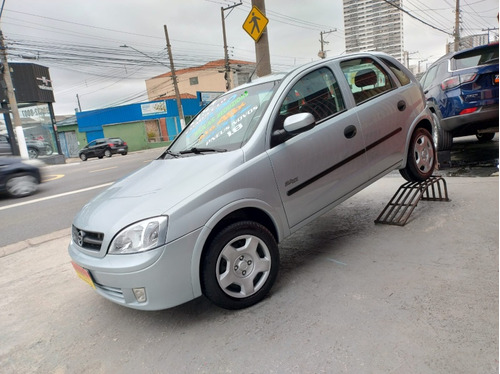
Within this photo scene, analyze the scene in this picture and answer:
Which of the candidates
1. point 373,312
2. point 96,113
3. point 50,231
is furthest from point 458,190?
point 96,113

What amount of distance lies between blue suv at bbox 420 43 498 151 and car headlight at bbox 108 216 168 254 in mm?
5105

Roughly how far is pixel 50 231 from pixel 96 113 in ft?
110

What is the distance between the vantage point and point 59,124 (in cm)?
3900

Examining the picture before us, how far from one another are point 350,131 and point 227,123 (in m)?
1.18

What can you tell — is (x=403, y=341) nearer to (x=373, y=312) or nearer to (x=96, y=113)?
(x=373, y=312)

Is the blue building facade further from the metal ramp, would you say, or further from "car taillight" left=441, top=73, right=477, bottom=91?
the metal ramp

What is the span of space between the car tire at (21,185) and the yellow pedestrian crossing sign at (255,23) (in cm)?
665

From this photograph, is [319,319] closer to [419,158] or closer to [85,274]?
[85,274]

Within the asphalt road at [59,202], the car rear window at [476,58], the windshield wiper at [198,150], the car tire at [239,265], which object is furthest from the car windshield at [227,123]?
the car rear window at [476,58]

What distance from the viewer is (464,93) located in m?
5.32

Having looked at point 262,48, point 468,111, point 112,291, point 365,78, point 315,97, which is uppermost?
point 262,48

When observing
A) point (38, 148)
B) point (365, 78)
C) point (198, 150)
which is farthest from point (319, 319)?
point (38, 148)

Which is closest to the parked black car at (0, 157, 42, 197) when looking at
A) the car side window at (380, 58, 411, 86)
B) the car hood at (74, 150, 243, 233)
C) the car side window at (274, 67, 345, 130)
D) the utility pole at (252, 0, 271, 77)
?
the utility pole at (252, 0, 271, 77)

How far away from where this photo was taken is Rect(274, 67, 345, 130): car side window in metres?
3.08
